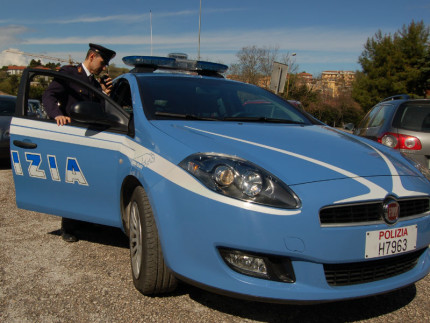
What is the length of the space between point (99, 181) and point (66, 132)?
486 millimetres

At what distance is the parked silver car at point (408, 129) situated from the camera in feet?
16.3

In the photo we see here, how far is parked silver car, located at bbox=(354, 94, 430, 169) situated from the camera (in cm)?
496

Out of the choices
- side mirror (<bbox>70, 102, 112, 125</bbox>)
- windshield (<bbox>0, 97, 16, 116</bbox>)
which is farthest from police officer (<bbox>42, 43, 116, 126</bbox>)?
windshield (<bbox>0, 97, 16, 116</bbox>)

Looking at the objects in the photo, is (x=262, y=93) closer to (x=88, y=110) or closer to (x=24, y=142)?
(x=88, y=110)

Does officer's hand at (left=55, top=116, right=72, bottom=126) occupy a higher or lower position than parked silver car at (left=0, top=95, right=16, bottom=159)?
higher

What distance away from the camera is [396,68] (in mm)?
33281

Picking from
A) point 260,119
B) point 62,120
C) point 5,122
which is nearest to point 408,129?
point 260,119

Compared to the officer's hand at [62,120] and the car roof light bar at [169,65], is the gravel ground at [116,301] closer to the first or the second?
the officer's hand at [62,120]

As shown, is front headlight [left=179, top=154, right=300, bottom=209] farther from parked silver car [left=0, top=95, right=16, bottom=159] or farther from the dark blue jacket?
parked silver car [left=0, top=95, right=16, bottom=159]

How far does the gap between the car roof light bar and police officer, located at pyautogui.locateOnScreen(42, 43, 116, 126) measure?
26cm

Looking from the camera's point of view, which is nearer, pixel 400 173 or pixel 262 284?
pixel 262 284

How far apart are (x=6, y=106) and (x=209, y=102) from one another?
696 centimetres

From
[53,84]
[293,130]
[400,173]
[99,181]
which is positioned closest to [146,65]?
[53,84]

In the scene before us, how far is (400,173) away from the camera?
2.49m
